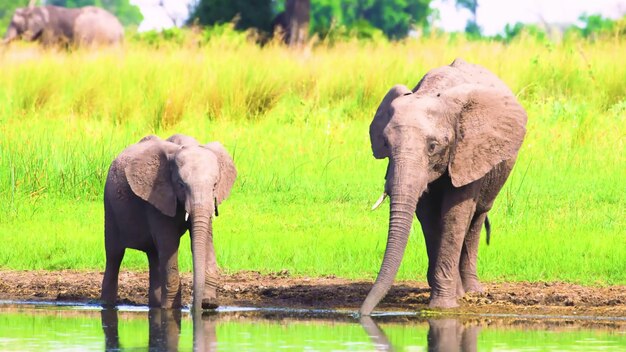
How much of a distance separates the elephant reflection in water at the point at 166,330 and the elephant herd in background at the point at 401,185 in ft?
0.53

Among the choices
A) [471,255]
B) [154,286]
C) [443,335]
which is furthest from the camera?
[471,255]

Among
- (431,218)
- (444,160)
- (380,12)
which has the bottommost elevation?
(431,218)

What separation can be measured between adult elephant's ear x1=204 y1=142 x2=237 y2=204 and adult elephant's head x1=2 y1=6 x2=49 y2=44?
21.3 meters

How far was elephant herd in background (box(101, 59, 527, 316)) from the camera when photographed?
31.3 ft

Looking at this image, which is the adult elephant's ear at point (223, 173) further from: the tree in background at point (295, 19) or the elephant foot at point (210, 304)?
the tree in background at point (295, 19)

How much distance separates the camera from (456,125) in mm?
10141

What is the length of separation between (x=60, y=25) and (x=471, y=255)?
2183 cm

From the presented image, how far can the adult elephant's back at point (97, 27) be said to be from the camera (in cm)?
3117

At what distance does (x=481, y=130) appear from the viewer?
10.2 metres

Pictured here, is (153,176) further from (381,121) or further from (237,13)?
(237,13)

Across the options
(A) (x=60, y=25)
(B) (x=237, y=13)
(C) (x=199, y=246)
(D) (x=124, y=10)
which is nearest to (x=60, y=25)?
(A) (x=60, y=25)

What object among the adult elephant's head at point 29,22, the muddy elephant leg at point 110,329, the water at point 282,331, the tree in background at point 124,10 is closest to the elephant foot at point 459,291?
the water at point 282,331

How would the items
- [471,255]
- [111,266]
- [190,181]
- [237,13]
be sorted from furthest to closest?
[237,13] → [471,255] → [111,266] → [190,181]

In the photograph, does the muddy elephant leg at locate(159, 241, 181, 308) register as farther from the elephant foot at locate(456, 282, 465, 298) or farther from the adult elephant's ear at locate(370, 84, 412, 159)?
the elephant foot at locate(456, 282, 465, 298)
